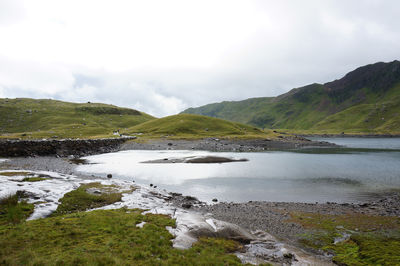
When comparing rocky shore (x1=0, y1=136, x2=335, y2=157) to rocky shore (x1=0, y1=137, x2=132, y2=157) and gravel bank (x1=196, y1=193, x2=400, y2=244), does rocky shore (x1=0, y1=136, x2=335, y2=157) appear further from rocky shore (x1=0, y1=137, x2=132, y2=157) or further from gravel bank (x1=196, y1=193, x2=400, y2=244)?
gravel bank (x1=196, y1=193, x2=400, y2=244)

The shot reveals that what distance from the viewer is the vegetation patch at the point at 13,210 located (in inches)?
703

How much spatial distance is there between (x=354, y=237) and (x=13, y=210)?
31.1 meters

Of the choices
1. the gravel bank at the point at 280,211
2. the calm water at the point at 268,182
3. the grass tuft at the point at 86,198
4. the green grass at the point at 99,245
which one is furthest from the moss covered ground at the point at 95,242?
the calm water at the point at 268,182

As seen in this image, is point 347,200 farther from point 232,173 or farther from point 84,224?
point 84,224

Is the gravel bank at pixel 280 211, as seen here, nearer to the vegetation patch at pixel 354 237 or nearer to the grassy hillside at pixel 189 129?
the vegetation patch at pixel 354 237

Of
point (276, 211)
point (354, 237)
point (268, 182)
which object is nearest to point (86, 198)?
point (276, 211)

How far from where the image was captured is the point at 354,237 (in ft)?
63.6

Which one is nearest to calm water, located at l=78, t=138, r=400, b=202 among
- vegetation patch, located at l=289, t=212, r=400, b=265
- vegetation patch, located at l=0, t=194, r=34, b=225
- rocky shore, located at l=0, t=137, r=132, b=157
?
vegetation patch, located at l=289, t=212, r=400, b=265

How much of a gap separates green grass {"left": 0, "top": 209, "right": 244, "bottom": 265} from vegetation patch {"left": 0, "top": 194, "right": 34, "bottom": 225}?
2.26 meters

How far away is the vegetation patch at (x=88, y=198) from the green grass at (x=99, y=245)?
4.48 metres

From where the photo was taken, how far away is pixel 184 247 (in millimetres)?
15883

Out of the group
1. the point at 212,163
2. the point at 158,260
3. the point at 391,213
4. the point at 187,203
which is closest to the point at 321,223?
the point at 391,213

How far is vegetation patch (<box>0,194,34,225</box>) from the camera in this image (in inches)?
703

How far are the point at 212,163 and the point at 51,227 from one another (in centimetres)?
5303
